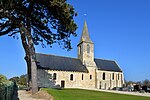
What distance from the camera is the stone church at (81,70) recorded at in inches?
2064

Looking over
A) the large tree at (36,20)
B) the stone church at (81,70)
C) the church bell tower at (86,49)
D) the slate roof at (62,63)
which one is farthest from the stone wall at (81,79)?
the large tree at (36,20)

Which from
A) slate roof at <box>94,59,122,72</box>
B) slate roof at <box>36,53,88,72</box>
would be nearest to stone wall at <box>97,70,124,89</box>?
slate roof at <box>94,59,122,72</box>

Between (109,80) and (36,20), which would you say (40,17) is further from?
(109,80)

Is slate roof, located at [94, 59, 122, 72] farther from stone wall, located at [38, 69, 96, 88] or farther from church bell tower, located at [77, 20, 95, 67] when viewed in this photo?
stone wall, located at [38, 69, 96, 88]

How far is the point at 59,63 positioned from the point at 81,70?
590cm

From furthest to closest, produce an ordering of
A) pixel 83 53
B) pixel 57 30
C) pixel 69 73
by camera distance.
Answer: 1. pixel 83 53
2. pixel 69 73
3. pixel 57 30

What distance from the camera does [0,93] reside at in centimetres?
918

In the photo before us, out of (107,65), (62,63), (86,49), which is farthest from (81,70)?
(107,65)

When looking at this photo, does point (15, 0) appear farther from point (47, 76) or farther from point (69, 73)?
point (69, 73)

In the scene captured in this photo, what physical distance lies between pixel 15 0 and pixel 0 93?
13467 millimetres

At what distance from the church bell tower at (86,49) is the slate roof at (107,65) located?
261 centimetres

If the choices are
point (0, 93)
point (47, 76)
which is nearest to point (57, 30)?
point (0, 93)

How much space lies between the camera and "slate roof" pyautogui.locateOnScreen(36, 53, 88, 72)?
5269 cm

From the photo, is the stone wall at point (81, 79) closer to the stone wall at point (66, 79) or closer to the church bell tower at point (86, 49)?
the stone wall at point (66, 79)
